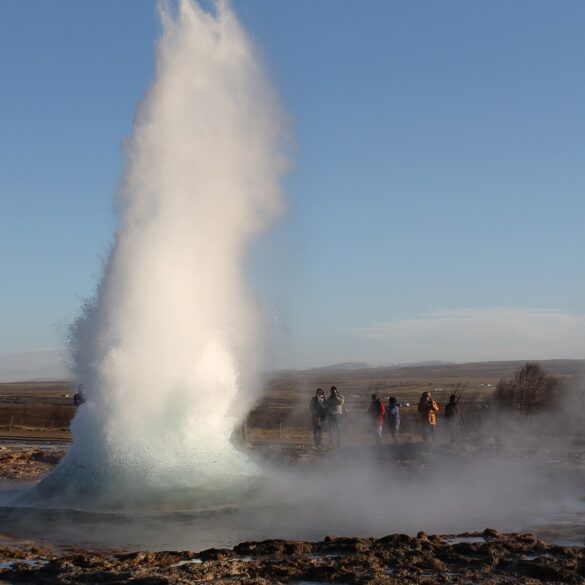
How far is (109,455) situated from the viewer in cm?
1292

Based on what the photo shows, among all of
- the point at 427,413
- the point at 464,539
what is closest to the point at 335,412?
the point at 427,413

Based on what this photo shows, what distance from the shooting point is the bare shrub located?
27453 mm

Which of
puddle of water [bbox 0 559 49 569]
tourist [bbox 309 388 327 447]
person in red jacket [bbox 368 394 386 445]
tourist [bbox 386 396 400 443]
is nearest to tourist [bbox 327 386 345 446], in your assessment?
tourist [bbox 309 388 327 447]

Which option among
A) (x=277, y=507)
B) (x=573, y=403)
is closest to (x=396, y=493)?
(x=277, y=507)

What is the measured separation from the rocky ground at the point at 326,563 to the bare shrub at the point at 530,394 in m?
18.5

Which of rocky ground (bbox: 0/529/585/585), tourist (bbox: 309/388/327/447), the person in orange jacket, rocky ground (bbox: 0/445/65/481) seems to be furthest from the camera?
tourist (bbox: 309/388/327/447)

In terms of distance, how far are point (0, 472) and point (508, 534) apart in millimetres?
11206

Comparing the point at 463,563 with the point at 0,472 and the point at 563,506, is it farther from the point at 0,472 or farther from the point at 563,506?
the point at 0,472

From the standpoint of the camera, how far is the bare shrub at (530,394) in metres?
27.5

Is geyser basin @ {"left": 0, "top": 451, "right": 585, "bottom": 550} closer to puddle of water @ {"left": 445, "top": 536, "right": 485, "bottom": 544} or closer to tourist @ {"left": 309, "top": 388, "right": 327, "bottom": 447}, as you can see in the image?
puddle of water @ {"left": 445, "top": 536, "right": 485, "bottom": 544}

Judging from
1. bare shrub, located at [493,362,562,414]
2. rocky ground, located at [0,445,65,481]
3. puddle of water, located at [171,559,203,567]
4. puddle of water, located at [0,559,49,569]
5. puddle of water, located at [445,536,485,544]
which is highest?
bare shrub, located at [493,362,562,414]

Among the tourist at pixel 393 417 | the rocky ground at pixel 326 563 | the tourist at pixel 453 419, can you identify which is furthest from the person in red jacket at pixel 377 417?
the rocky ground at pixel 326 563

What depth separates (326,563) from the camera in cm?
826

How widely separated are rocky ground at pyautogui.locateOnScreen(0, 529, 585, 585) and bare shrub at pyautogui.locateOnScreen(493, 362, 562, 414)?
1849 centimetres
